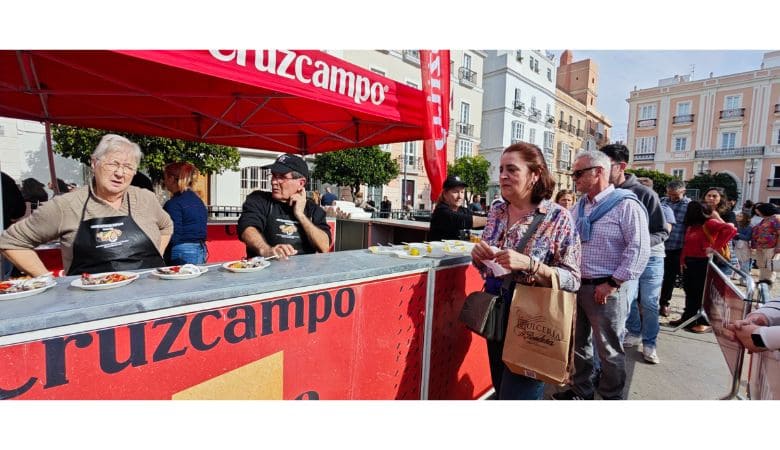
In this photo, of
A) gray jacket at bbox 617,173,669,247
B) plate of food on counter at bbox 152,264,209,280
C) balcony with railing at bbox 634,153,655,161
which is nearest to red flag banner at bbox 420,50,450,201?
gray jacket at bbox 617,173,669,247

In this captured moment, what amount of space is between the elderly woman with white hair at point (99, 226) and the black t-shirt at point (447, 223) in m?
2.28

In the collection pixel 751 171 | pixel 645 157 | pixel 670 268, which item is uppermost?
pixel 645 157

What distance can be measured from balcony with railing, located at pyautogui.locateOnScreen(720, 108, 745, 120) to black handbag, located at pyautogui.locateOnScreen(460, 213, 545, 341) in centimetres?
4553

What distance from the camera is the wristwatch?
1506 millimetres

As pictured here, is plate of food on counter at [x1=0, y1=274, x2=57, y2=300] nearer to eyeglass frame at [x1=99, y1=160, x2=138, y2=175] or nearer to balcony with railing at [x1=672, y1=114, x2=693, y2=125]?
eyeglass frame at [x1=99, y1=160, x2=138, y2=175]

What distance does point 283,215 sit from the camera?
2.53 m

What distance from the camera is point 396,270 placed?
1.99 metres

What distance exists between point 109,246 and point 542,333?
221 centimetres

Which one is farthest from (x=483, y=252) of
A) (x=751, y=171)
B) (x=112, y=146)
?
(x=751, y=171)

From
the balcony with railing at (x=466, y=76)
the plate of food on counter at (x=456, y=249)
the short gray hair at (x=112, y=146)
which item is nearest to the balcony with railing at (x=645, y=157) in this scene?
the balcony with railing at (x=466, y=76)

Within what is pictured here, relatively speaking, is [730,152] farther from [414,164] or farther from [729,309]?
[729,309]

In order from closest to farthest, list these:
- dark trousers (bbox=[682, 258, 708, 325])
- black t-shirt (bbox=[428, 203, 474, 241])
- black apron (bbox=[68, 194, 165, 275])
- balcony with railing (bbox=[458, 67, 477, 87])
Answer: black apron (bbox=[68, 194, 165, 275]), black t-shirt (bbox=[428, 203, 474, 241]), dark trousers (bbox=[682, 258, 708, 325]), balcony with railing (bbox=[458, 67, 477, 87])
